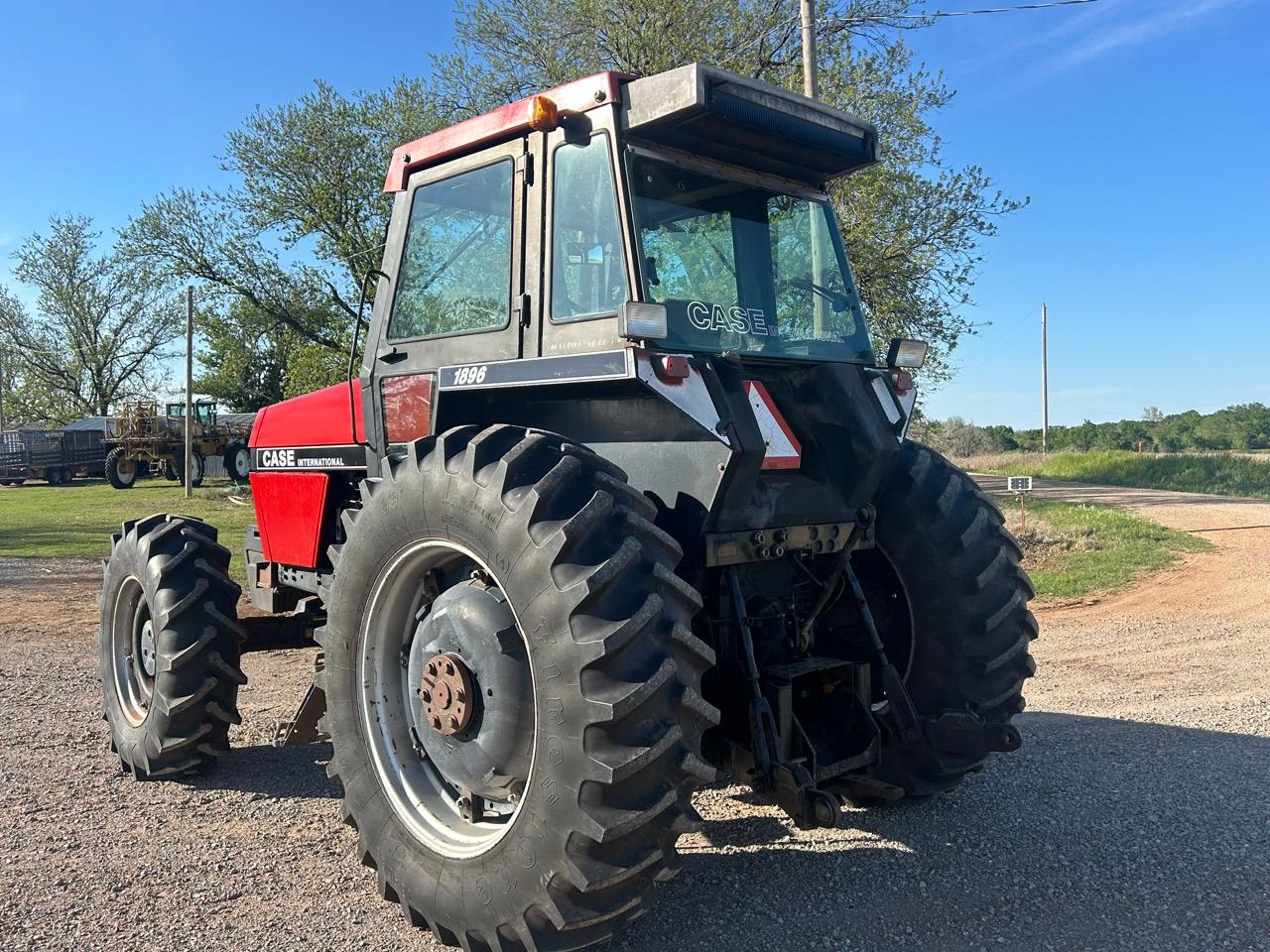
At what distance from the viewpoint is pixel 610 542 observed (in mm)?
2998

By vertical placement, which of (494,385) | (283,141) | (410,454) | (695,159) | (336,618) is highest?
(283,141)

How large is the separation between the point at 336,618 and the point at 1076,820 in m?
3.34

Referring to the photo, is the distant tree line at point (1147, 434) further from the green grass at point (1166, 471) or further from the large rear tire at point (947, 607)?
the large rear tire at point (947, 607)

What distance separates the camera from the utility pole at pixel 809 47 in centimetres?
1324

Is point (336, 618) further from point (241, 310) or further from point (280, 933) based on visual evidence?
point (241, 310)

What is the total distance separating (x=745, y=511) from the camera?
3668 millimetres

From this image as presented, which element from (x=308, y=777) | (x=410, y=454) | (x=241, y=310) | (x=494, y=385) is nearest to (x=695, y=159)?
(x=494, y=385)

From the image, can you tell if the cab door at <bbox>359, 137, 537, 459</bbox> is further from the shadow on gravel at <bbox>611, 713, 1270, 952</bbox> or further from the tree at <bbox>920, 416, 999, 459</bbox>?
the tree at <bbox>920, 416, 999, 459</bbox>

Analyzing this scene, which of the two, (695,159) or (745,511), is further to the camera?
(695,159)

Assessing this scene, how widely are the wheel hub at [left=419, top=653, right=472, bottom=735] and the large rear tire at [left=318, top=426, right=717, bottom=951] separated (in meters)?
0.04

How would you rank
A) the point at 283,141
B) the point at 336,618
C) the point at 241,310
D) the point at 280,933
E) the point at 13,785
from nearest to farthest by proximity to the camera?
the point at 280,933, the point at 336,618, the point at 13,785, the point at 283,141, the point at 241,310

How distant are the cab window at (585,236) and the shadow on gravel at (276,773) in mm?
2815

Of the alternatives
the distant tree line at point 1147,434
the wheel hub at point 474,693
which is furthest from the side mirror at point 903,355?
the distant tree line at point 1147,434

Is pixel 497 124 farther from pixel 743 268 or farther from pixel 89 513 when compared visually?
→ pixel 89 513
